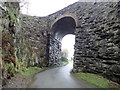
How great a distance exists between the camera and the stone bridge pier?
340 inches

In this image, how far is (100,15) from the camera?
1049 centimetres

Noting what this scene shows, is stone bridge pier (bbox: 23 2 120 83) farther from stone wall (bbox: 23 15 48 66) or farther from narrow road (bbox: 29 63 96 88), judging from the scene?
narrow road (bbox: 29 63 96 88)

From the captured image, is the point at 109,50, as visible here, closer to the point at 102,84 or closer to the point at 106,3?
the point at 102,84

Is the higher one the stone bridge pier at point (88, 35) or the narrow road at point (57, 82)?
the stone bridge pier at point (88, 35)

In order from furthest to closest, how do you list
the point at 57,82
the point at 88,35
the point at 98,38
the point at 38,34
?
the point at 38,34, the point at 88,35, the point at 98,38, the point at 57,82

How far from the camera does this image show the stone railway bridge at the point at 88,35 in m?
8.64

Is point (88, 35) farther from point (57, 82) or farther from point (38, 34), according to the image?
point (38, 34)

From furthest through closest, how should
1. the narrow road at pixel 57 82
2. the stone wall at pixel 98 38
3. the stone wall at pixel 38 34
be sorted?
→ the stone wall at pixel 38 34, the stone wall at pixel 98 38, the narrow road at pixel 57 82

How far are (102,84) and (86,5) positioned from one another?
7.67 metres

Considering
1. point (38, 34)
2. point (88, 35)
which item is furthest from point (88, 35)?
point (38, 34)

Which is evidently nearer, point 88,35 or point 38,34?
point 88,35

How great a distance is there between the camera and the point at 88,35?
11328mm

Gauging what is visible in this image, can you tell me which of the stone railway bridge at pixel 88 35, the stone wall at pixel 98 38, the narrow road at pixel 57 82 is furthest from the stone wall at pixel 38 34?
the narrow road at pixel 57 82

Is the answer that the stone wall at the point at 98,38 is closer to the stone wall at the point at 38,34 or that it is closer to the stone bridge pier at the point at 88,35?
the stone bridge pier at the point at 88,35
